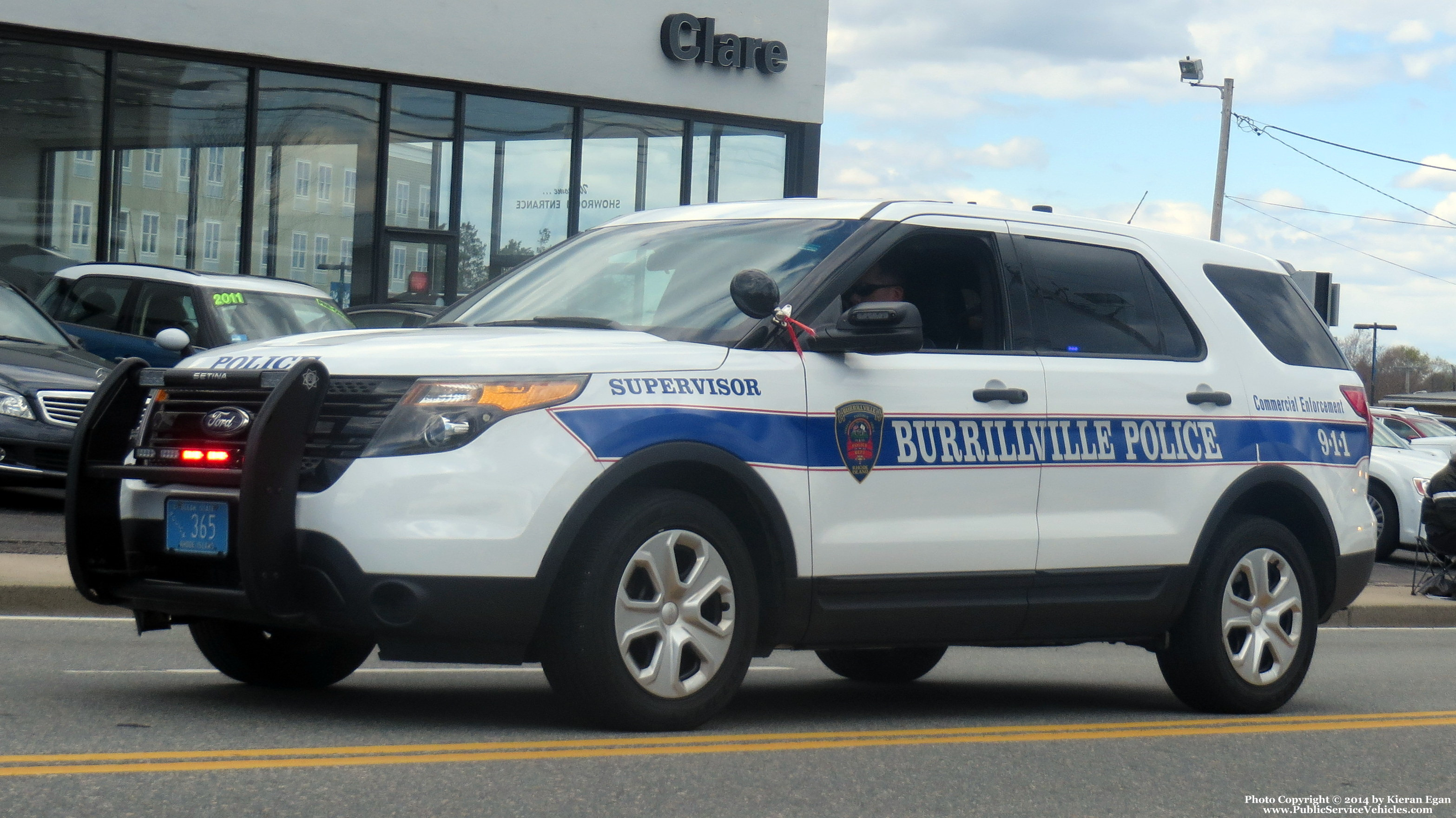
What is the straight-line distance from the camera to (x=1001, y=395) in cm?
667

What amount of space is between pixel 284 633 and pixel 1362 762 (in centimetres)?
375

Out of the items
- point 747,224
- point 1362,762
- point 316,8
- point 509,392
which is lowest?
point 1362,762

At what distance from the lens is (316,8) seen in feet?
70.0

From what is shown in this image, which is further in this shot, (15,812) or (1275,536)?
(1275,536)

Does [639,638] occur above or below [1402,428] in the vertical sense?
below

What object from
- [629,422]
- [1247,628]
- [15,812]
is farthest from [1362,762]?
[15,812]

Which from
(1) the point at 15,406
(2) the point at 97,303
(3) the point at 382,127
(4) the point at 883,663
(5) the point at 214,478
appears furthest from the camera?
(3) the point at 382,127

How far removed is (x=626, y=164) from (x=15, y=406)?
42.3 feet

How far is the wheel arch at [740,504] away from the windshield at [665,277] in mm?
462

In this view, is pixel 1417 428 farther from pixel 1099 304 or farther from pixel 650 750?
pixel 650 750

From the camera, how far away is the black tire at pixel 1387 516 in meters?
18.6

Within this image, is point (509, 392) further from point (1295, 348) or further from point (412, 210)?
point (412, 210)

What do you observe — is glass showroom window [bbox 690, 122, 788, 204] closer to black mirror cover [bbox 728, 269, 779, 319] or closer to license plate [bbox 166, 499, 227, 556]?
black mirror cover [bbox 728, 269, 779, 319]

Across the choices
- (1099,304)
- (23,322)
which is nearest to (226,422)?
(1099,304)
